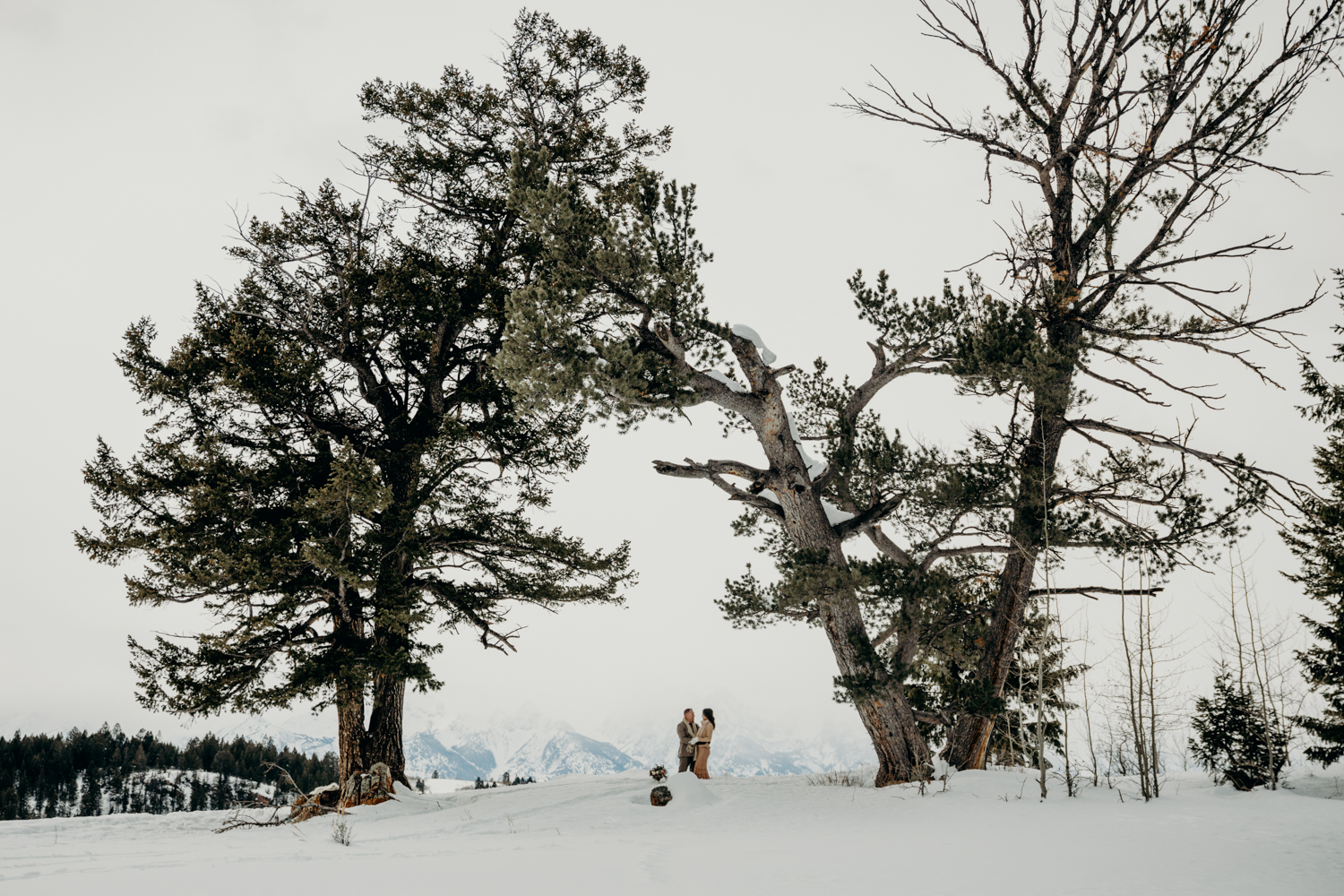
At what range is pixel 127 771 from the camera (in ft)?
83.3

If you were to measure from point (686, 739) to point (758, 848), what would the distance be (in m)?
5.73

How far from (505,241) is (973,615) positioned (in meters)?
10.0

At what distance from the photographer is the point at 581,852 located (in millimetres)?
5609

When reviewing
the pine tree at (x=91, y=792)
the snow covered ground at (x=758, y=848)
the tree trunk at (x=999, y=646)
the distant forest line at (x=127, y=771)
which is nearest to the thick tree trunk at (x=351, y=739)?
the snow covered ground at (x=758, y=848)

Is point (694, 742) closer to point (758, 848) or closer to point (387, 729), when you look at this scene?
point (387, 729)

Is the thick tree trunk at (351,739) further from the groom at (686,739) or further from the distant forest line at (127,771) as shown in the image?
the distant forest line at (127,771)

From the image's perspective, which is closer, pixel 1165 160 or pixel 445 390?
pixel 1165 160

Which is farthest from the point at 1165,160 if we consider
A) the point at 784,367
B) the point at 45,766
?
the point at 45,766

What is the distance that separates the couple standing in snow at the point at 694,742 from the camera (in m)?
11.5

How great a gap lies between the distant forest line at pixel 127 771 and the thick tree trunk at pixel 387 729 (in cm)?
1468

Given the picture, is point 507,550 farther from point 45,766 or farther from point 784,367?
point 45,766

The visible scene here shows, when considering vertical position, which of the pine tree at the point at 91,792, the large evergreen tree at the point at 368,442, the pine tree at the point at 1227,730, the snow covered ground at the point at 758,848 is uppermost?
the large evergreen tree at the point at 368,442

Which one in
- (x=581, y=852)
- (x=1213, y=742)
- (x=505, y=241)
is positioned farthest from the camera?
(x=1213, y=742)

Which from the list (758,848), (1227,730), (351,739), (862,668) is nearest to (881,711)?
(862,668)
